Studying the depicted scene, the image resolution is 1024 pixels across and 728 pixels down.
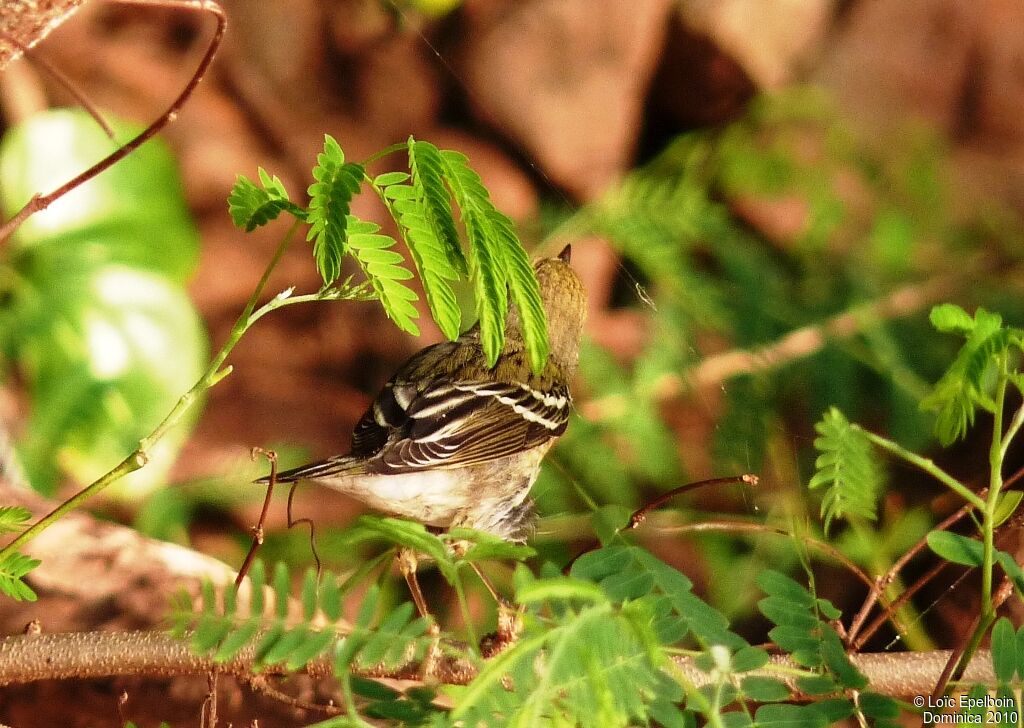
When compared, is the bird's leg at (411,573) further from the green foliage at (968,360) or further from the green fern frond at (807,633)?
the green foliage at (968,360)

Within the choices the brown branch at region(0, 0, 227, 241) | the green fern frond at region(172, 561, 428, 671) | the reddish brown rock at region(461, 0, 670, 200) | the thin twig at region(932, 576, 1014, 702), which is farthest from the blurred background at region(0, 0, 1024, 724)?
the brown branch at region(0, 0, 227, 241)

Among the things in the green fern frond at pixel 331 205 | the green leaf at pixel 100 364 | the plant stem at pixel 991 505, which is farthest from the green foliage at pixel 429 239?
the green leaf at pixel 100 364

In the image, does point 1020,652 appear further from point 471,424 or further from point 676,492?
point 471,424

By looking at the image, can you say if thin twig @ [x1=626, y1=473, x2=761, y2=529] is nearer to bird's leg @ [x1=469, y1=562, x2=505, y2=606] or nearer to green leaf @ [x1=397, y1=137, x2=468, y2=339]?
A: bird's leg @ [x1=469, y1=562, x2=505, y2=606]

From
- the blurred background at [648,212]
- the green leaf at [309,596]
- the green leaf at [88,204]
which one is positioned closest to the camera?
the green leaf at [309,596]

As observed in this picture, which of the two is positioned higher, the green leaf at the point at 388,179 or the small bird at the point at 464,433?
the green leaf at the point at 388,179

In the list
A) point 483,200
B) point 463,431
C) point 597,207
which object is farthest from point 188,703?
point 597,207
